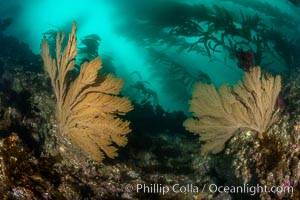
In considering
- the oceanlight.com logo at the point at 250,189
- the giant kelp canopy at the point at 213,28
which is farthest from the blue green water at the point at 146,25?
the oceanlight.com logo at the point at 250,189

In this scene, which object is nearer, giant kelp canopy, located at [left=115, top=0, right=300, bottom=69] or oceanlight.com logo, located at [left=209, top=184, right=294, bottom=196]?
oceanlight.com logo, located at [left=209, top=184, right=294, bottom=196]

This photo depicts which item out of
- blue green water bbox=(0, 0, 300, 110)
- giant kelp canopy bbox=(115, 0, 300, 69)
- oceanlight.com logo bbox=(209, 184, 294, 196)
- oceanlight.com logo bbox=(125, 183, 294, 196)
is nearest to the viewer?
oceanlight.com logo bbox=(209, 184, 294, 196)

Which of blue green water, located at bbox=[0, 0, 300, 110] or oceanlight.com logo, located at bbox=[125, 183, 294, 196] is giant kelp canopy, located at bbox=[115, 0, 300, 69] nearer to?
blue green water, located at bbox=[0, 0, 300, 110]

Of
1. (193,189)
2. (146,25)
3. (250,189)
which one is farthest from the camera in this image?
(146,25)

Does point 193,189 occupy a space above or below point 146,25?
below

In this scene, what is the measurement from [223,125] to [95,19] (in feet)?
84.2

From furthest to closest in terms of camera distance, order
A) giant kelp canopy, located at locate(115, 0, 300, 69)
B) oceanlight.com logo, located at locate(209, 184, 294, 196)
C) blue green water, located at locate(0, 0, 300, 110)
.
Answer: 1. blue green water, located at locate(0, 0, 300, 110)
2. giant kelp canopy, located at locate(115, 0, 300, 69)
3. oceanlight.com logo, located at locate(209, 184, 294, 196)

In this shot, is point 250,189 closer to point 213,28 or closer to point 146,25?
point 213,28

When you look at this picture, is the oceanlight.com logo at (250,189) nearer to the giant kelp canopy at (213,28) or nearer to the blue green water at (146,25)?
Answer: the giant kelp canopy at (213,28)

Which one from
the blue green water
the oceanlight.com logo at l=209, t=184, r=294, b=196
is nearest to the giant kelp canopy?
the blue green water

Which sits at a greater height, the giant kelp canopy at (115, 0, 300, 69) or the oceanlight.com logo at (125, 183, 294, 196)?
the giant kelp canopy at (115, 0, 300, 69)

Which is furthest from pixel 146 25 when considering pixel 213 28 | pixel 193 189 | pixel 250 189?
pixel 250 189

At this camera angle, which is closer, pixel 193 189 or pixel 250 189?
pixel 250 189

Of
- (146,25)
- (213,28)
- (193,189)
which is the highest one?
(146,25)
